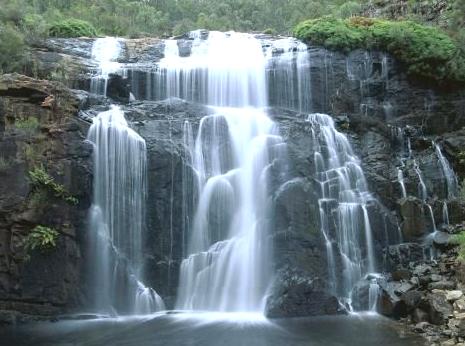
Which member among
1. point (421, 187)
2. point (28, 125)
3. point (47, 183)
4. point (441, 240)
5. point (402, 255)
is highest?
point (28, 125)

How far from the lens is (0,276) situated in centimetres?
1597

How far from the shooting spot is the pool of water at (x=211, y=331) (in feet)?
43.7

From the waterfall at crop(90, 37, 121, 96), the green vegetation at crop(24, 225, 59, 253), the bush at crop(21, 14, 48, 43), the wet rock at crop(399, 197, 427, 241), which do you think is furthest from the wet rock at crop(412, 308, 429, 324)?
the bush at crop(21, 14, 48, 43)

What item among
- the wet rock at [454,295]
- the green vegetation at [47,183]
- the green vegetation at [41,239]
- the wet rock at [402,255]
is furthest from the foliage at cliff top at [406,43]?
the green vegetation at [41,239]

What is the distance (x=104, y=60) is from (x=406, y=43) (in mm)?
13055

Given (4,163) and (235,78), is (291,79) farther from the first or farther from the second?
(4,163)

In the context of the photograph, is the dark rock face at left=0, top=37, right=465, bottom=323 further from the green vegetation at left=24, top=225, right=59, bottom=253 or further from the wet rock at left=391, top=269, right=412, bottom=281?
the green vegetation at left=24, top=225, right=59, bottom=253

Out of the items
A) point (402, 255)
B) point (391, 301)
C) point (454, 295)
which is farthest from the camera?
point (402, 255)

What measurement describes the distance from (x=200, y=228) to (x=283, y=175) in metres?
3.40

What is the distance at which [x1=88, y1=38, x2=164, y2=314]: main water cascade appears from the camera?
16875mm

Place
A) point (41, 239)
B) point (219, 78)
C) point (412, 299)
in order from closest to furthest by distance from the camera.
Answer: point (412, 299) < point (41, 239) < point (219, 78)

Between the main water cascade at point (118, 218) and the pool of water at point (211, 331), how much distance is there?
0.87m

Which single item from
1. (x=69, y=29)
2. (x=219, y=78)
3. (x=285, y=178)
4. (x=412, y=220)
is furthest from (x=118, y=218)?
(x=69, y=29)

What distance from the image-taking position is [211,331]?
14.2 meters
